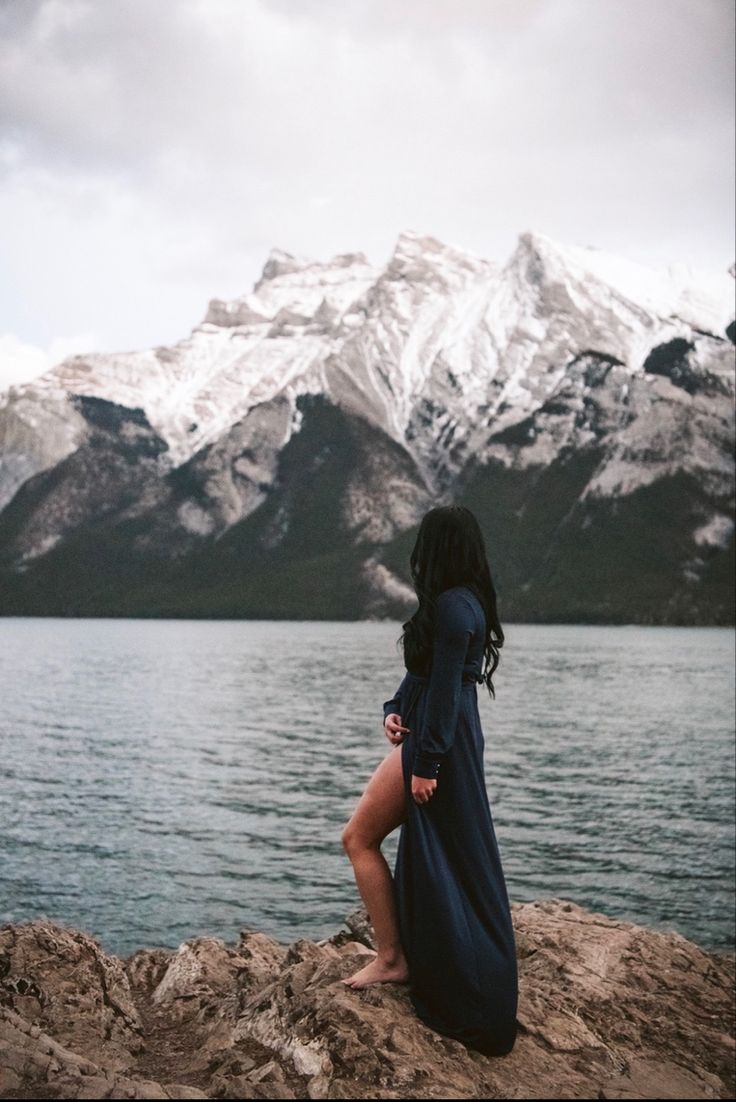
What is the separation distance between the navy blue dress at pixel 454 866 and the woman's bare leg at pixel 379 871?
0.41ft

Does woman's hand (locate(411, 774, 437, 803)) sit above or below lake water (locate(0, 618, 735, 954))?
above

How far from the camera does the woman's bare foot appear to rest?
848cm

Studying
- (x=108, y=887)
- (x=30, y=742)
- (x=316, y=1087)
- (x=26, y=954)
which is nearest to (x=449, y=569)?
(x=316, y=1087)

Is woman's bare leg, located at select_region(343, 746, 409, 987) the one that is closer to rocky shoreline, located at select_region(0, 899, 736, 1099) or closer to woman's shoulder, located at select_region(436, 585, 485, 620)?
rocky shoreline, located at select_region(0, 899, 736, 1099)

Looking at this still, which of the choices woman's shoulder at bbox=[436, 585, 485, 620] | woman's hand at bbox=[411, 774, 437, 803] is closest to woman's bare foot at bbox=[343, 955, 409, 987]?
woman's hand at bbox=[411, 774, 437, 803]

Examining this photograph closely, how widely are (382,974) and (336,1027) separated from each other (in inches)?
31.3

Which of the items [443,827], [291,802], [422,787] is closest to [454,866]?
[443,827]

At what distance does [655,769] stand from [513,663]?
84.3 m

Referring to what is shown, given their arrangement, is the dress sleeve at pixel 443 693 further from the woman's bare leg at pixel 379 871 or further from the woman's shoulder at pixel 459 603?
the woman's bare leg at pixel 379 871

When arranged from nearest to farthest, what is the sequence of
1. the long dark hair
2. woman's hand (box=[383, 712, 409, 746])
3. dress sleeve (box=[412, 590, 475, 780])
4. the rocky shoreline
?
1. the rocky shoreline
2. dress sleeve (box=[412, 590, 475, 780])
3. the long dark hair
4. woman's hand (box=[383, 712, 409, 746])

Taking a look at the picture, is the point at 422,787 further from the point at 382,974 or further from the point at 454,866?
the point at 382,974

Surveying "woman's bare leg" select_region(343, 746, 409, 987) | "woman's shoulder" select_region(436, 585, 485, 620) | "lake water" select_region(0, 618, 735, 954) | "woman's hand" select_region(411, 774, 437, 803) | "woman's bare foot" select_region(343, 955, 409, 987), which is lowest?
"lake water" select_region(0, 618, 735, 954)

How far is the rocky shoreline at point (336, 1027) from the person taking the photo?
7.36 m

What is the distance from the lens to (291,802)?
44.3 metres
